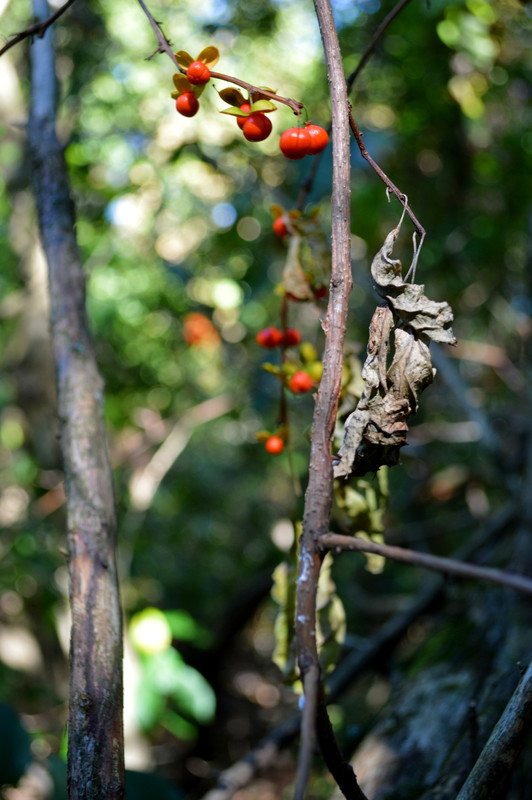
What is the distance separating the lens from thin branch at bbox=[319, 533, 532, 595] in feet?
1.76

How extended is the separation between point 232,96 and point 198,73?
2.4 inches

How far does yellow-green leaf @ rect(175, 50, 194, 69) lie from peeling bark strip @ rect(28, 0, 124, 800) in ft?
1.61

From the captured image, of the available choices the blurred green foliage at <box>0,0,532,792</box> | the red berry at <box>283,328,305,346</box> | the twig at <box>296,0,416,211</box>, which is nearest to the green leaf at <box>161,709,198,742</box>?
the blurred green foliage at <box>0,0,532,792</box>

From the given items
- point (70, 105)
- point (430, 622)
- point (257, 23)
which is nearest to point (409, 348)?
point (430, 622)

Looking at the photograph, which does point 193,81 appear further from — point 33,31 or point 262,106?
point 33,31

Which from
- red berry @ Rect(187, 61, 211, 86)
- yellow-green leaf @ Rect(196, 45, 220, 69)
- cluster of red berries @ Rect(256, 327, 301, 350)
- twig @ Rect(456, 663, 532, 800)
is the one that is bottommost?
twig @ Rect(456, 663, 532, 800)

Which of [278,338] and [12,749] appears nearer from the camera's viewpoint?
[278,338]

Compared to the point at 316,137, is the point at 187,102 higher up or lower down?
higher up

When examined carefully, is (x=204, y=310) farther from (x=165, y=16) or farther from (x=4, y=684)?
(x=4, y=684)

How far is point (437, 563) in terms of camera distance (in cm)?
58

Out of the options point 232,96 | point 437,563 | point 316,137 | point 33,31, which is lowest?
point 437,563

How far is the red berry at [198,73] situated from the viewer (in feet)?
2.97

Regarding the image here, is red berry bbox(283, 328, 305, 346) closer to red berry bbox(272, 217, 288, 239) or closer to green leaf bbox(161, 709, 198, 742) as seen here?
red berry bbox(272, 217, 288, 239)

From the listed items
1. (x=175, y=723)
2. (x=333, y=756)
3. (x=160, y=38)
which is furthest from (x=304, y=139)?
(x=175, y=723)
